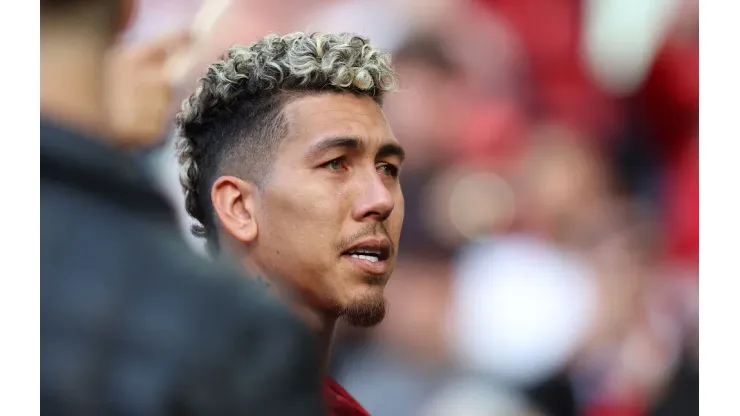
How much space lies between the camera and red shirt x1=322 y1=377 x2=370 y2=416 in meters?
2.26

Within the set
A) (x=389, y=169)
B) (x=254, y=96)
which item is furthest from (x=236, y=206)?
(x=389, y=169)

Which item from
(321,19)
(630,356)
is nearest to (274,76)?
(321,19)

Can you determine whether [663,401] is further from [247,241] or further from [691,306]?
[247,241]

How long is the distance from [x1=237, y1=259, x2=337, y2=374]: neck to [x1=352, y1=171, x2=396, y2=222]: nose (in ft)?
0.85

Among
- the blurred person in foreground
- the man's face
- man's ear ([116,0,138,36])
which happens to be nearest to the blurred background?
man's ear ([116,0,138,36])

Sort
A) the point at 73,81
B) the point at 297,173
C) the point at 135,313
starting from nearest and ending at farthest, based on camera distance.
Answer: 1. the point at 135,313
2. the point at 297,173
3. the point at 73,81

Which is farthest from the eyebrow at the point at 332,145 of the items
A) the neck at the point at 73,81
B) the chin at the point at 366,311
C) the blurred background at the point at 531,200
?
the neck at the point at 73,81

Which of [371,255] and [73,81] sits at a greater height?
[73,81]

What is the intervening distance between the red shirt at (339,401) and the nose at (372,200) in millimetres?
451

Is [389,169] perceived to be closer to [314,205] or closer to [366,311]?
[314,205]

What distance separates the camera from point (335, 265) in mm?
2197

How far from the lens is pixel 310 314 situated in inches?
87.3

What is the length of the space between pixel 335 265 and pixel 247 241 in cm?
24

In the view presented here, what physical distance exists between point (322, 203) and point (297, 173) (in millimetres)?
100
